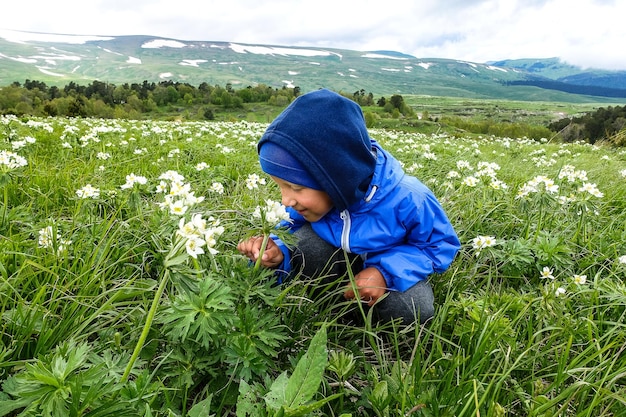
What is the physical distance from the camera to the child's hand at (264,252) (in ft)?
6.84

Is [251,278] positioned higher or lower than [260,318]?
higher

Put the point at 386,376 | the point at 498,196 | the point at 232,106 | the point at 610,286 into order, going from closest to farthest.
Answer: the point at 386,376
the point at 610,286
the point at 498,196
the point at 232,106

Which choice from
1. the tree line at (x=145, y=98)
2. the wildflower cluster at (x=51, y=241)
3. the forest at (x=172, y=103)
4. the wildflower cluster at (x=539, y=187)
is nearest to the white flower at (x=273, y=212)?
the wildflower cluster at (x=51, y=241)

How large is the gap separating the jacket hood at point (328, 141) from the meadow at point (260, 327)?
Result: 15.2 inches

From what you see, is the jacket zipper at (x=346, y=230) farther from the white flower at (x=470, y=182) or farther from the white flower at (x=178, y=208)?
the white flower at (x=470, y=182)

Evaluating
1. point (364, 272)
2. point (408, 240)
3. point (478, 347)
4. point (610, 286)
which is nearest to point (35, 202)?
point (364, 272)

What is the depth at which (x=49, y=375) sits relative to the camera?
113 cm

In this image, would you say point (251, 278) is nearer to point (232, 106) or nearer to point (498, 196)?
point (498, 196)

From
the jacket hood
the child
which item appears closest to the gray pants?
Result: the child

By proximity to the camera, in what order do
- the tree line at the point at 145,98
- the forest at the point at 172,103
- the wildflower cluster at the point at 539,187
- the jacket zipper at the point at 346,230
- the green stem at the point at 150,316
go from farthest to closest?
the tree line at the point at 145,98 < the forest at the point at 172,103 < the wildflower cluster at the point at 539,187 < the jacket zipper at the point at 346,230 < the green stem at the point at 150,316

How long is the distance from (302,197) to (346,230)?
347 mm

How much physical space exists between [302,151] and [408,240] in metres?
0.83

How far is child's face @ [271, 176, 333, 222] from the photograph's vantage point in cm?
207

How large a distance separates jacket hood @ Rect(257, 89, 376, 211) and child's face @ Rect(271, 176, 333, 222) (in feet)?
0.25
